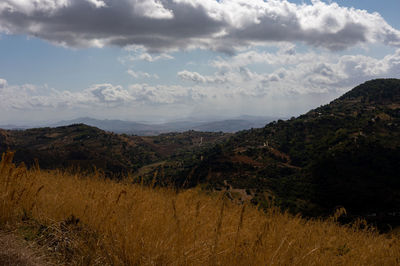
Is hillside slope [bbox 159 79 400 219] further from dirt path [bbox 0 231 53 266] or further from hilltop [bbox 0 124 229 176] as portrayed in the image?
hilltop [bbox 0 124 229 176]

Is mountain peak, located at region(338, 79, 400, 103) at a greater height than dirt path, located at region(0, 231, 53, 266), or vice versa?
mountain peak, located at region(338, 79, 400, 103)

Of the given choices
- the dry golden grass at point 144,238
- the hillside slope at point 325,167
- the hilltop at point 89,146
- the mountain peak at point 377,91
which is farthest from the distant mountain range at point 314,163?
the dry golden grass at point 144,238

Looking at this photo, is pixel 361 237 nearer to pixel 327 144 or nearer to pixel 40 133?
pixel 327 144

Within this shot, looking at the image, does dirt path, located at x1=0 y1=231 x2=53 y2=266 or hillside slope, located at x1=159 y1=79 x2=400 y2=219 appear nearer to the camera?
dirt path, located at x1=0 y1=231 x2=53 y2=266

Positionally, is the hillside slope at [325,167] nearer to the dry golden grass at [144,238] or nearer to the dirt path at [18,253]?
the dry golden grass at [144,238]

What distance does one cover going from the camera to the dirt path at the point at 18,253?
227 centimetres

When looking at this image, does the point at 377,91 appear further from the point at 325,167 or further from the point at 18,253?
the point at 18,253

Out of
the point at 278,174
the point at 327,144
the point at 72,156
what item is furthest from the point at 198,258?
the point at 72,156

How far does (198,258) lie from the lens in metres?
2.74

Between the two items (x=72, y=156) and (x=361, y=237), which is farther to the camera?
(x=72, y=156)

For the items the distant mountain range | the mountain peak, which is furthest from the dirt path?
the mountain peak

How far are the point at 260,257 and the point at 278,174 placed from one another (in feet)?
202

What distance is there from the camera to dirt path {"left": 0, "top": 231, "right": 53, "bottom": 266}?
227 cm

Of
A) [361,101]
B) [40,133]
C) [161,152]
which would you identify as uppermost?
[361,101]
